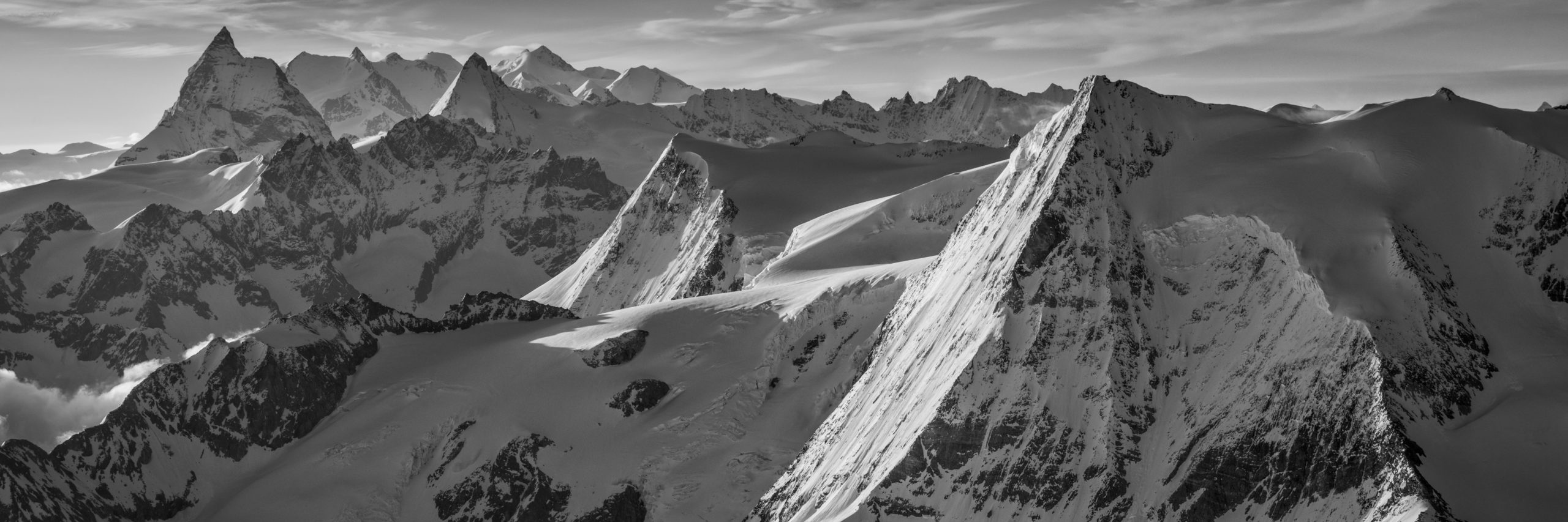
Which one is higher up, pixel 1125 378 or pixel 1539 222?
pixel 1539 222

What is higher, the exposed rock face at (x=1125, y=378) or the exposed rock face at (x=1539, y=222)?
the exposed rock face at (x=1539, y=222)

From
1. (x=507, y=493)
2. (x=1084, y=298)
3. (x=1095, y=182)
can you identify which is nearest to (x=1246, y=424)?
(x=1084, y=298)

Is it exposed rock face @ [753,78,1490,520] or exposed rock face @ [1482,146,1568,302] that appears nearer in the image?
exposed rock face @ [753,78,1490,520]

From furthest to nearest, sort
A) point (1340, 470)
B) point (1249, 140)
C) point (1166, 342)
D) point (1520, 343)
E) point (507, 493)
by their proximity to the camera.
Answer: point (507, 493) → point (1249, 140) → point (1166, 342) → point (1520, 343) → point (1340, 470)

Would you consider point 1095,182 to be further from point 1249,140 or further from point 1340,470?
point 1340,470

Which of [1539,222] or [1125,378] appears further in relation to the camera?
[1539,222]

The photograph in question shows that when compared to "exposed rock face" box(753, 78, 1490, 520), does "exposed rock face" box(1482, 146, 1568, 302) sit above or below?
above

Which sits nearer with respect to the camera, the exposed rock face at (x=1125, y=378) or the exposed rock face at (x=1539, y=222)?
the exposed rock face at (x=1125, y=378)

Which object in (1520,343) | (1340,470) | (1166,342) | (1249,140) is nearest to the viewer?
(1340,470)
